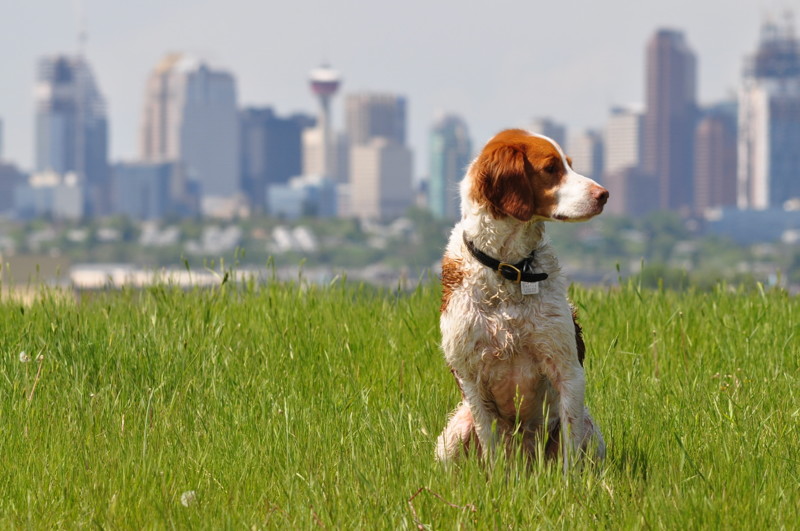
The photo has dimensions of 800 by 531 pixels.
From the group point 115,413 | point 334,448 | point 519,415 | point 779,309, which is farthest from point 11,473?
point 779,309

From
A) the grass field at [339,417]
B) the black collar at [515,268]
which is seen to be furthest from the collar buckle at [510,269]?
the grass field at [339,417]

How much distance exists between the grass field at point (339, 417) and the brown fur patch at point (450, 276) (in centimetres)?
71

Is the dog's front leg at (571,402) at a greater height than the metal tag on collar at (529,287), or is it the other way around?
the metal tag on collar at (529,287)

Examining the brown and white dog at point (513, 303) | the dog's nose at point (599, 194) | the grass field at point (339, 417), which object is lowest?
the grass field at point (339, 417)

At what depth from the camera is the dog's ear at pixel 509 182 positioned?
523 centimetres

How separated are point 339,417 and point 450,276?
1028mm

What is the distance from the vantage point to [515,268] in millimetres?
5371

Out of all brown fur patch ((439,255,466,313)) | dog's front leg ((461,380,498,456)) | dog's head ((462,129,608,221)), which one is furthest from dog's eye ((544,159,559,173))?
dog's front leg ((461,380,498,456))

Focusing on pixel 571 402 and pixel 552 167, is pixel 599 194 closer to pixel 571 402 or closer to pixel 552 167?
pixel 552 167

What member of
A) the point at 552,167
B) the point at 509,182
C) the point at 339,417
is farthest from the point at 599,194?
the point at 339,417

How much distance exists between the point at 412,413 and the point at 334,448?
66cm

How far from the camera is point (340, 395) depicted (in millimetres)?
6461

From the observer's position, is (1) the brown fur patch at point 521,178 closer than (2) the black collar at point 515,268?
Yes

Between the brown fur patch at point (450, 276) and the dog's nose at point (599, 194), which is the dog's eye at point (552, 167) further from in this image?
the brown fur patch at point (450, 276)
